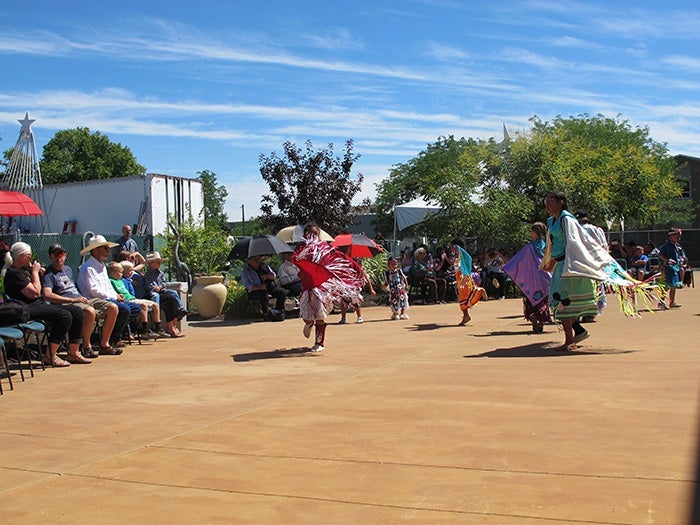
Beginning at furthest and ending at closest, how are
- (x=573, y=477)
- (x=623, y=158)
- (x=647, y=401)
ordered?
(x=623, y=158) < (x=647, y=401) < (x=573, y=477)

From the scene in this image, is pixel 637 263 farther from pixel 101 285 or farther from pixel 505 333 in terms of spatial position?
pixel 101 285

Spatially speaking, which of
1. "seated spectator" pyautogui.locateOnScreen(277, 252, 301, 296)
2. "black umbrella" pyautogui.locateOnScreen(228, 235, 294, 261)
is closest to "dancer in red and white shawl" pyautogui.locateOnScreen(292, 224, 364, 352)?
"black umbrella" pyautogui.locateOnScreen(228, 235, 294, 261)

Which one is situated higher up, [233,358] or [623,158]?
[623,158]

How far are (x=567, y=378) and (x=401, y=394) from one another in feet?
5.65

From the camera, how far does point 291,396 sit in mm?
7652

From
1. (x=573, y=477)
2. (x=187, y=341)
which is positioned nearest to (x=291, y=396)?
(x=573, y=477)

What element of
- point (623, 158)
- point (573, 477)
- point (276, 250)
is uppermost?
point (623, 158)

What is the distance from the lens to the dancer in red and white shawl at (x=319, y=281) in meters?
10.7

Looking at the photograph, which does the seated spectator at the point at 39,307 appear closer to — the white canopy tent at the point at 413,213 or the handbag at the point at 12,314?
the handbag at the point at 12,314

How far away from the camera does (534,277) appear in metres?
12.4

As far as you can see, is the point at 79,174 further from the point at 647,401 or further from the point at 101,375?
the point at 647,401

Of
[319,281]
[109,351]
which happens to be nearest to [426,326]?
[319,281]

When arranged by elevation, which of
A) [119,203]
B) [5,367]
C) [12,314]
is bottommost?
[5,367]

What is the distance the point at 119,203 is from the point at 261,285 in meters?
8.98
